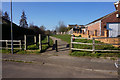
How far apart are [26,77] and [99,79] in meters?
2.87

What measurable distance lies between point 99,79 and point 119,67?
2102 millimetres

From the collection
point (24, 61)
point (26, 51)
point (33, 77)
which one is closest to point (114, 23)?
point (26, 51)

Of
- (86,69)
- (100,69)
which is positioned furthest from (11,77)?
(100,69)

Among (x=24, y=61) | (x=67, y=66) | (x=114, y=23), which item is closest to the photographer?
(x=67, y=66)

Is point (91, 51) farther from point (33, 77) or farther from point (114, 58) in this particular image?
point (33, 77)

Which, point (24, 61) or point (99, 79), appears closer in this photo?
point (99, 79)

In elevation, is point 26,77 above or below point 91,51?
below

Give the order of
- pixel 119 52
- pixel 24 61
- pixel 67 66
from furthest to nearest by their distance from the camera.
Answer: pixel 119 52 < pixel 24 61 < pixel 67 66

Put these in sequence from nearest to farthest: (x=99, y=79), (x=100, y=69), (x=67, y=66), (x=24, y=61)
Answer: (x=99, y=79) < (x=100, y=69) < (x=67, y=66) < (x=24, y=61)

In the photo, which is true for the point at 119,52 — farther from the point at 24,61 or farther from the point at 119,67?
the point at 24,61

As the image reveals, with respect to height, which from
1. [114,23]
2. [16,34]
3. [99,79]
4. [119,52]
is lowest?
[99,79]

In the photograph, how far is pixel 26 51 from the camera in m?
10.7

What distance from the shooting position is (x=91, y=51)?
9625mm

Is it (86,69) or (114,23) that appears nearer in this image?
(86,69)
